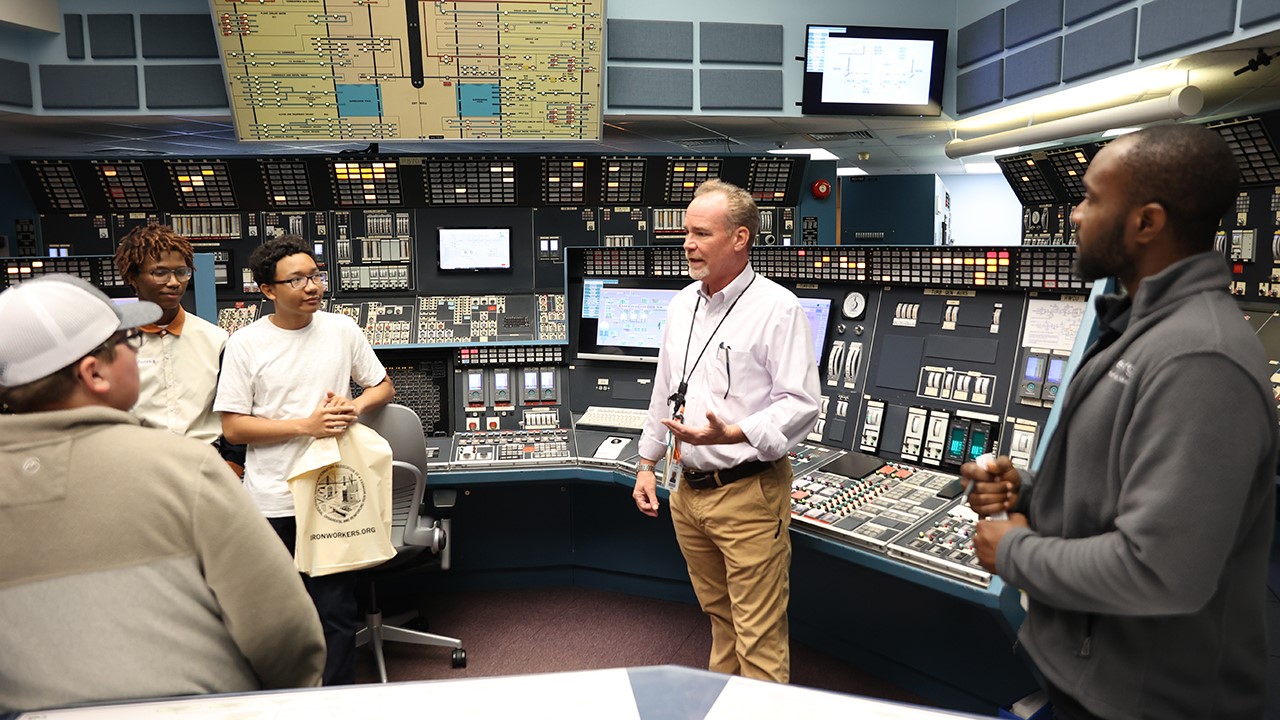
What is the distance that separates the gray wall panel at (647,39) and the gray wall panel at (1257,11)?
8.90 ft

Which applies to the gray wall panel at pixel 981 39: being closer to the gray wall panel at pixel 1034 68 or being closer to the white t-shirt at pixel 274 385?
the gray wall panel at pixel 1034 68

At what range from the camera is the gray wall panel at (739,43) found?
16.1ft

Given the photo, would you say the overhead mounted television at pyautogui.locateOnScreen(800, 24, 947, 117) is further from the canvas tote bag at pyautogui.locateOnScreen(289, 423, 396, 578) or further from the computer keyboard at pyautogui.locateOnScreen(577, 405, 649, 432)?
the canvas tote bag at pyautogui.locateOnScreen(289, 423, 396, 578)

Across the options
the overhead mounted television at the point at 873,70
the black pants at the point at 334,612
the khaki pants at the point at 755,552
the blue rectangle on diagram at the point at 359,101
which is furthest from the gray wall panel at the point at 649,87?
the black pants at the point at 334,612

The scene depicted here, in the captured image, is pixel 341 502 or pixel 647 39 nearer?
pixel 341 502

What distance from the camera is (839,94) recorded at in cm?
489

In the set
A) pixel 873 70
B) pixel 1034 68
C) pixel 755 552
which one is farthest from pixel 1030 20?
pixel 755 552

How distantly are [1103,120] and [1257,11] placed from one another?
64cm

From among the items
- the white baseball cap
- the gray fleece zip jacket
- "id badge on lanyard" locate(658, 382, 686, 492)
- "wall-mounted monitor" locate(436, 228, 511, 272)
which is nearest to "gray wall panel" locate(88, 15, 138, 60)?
→ "wall-mounted monitor" locate(436, 228, 511, 272)

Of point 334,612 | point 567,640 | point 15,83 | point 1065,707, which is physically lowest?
point 567,640

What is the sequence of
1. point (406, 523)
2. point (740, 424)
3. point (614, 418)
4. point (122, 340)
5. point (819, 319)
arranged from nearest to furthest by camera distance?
1. point (122, 340)
2. point (740, 424)
3. point (406, 523)
4. point (819, 319)
5. point (614, 418)

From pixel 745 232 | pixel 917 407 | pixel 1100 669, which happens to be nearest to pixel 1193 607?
pixel 1100 669

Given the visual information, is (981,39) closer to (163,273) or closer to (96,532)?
(163,273)

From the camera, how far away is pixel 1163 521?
107 centimetres
